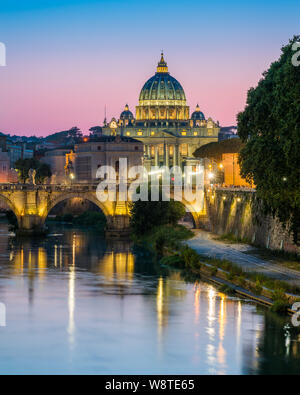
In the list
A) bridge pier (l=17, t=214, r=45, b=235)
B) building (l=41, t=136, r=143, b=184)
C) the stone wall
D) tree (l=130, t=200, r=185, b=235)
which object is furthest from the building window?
tree (l=130, t=200, r=185, b=235)

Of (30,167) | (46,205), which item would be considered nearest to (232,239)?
(46,205)

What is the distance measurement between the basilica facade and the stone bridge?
9389cm

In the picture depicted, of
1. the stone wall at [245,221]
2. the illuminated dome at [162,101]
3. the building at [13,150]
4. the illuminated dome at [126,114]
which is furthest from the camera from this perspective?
the illuminated dome at [126,114]

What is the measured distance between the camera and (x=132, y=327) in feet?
82.6

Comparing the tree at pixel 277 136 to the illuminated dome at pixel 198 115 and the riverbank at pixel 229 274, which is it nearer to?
the riverbank at pixel 229 274

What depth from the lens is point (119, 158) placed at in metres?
101

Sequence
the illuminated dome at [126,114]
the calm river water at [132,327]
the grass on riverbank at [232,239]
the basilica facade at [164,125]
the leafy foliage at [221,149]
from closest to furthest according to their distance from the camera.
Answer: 1. the calm river water at [132,327]
2. the grass on riverbank at [232,239]
3. the leafy foliage at [221,149]
4. the basilica facade at [164,125]
5. the illuminated dome at [126,114]

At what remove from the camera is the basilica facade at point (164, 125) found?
16450 cm

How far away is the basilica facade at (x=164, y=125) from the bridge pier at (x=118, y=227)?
310 feet

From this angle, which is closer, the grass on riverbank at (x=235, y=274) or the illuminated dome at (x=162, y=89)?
the grass on riverbank at (x=235, y=274)

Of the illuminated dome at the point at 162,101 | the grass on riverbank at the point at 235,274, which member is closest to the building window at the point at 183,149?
the illuminated dome at the point at 162,101

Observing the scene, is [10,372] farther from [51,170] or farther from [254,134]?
[51,170]
